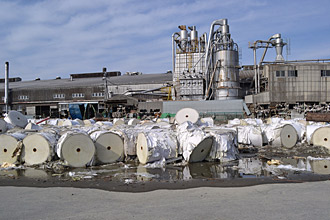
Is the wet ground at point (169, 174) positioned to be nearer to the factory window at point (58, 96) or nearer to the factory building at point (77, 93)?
the factory building at point (77, 93)

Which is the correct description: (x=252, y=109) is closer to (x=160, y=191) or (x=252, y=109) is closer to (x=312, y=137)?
(x=312, y=137)

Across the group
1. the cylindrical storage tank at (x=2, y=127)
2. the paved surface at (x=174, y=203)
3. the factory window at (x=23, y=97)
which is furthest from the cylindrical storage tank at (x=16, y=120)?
the factory window at (x=23, y=97)

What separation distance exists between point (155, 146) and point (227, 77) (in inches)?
1140

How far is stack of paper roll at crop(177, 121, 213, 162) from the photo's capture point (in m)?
12.2

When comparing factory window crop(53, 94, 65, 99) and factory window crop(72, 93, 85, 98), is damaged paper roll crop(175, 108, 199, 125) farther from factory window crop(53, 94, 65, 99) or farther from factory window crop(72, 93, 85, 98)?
factory window crop(53, 94, 65, 99)

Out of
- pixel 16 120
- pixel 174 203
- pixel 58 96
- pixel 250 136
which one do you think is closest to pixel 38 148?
pixel 16 120

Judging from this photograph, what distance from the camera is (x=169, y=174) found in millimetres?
10508

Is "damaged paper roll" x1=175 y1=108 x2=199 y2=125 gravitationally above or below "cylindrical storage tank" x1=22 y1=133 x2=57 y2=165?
above

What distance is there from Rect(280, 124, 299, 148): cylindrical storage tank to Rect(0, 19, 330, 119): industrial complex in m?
16.5

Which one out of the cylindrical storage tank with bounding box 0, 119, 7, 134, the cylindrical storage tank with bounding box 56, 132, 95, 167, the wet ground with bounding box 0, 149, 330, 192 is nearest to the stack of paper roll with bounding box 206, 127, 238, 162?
the wet ground with bounding box 0, 149, 330, 192

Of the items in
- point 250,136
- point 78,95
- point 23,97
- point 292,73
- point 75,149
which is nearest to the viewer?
point 75,149

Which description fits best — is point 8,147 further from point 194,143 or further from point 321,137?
point 321,137

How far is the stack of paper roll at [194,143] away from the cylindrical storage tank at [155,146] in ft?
A: 1.06

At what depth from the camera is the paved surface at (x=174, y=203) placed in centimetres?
618
